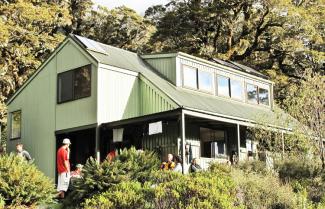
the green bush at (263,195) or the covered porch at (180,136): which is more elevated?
the covered porch at (180,136)

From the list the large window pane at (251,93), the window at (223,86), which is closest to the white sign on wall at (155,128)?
the window at (223,86)

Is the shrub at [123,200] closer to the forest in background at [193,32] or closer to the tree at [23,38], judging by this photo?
the tree at [23,38]

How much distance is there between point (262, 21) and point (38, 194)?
26.2 meters

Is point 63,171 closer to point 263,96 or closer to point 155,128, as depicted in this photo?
point 155,128

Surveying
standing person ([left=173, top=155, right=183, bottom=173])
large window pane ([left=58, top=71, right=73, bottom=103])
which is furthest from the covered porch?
A: large window pane ([left=58, top=71, right=73, bottom=103])

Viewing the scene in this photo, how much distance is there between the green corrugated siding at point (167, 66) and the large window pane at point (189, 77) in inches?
21.4

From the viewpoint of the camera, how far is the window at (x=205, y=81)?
23.1 metres

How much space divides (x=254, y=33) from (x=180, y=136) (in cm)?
1955

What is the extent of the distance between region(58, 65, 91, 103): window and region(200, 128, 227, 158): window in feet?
18.2

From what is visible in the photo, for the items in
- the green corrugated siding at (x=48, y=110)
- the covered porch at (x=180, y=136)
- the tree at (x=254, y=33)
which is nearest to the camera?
the covered porch at (x=180, y=136)

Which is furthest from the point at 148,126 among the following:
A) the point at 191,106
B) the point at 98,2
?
the point at 98,2

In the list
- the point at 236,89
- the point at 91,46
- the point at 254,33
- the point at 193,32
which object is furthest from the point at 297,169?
the point at 193,32

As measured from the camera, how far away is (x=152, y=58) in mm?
23453

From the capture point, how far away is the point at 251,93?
26.7 metres
